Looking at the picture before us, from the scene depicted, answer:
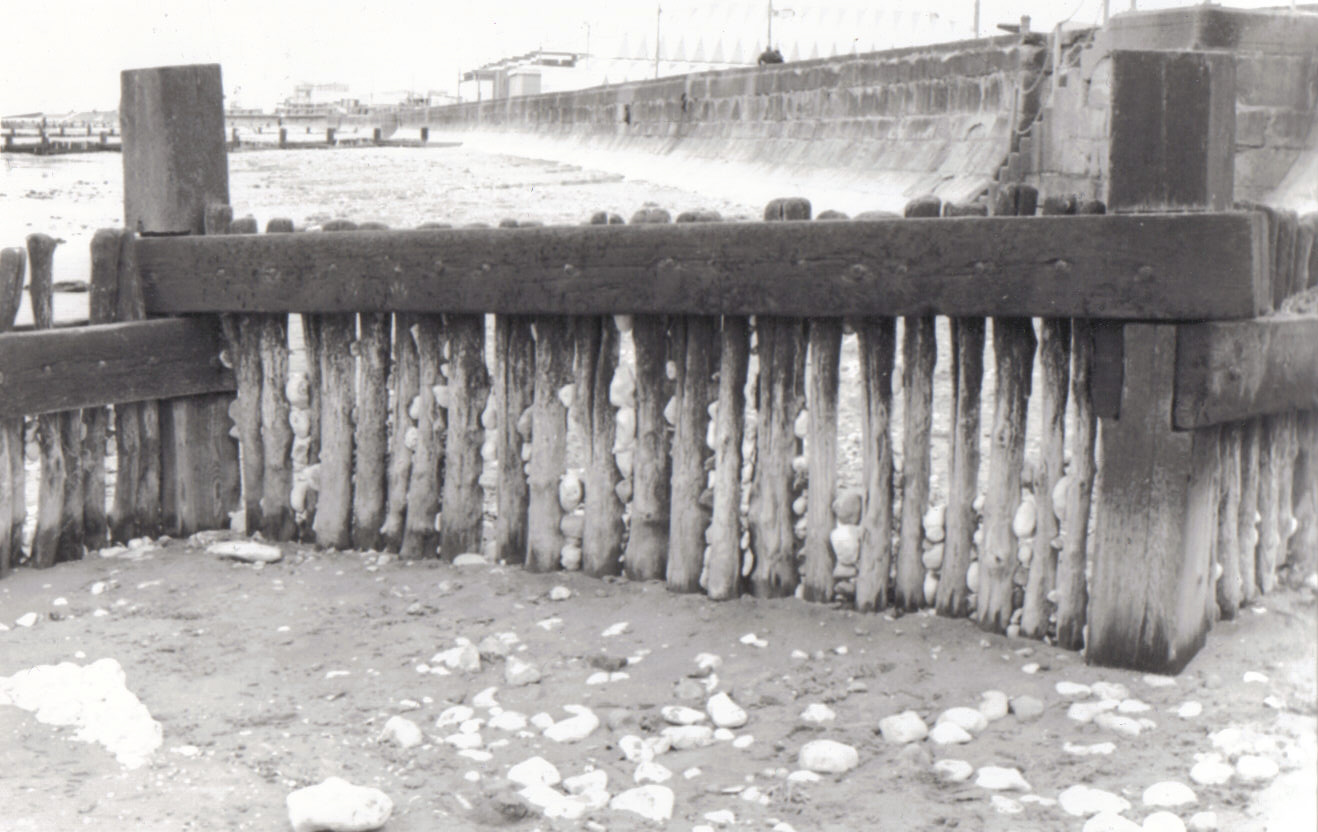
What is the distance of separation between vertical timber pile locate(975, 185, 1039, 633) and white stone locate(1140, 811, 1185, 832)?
3.68 ft

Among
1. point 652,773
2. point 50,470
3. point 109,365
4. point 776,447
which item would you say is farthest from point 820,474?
point 50,470

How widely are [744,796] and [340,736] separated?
1.09 metres

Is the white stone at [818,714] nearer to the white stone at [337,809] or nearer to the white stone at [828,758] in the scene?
the white stone at [828,758]

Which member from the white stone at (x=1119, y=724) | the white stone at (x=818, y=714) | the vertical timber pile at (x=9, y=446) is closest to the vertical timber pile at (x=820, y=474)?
the white stone at (x=818, y=714)

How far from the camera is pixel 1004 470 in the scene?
13.7ft

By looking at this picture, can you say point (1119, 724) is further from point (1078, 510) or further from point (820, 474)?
point (820, 474)

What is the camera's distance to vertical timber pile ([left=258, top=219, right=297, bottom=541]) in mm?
5375

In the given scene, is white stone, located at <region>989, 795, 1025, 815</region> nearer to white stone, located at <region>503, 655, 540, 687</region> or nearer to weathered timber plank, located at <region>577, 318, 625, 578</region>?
white stone, located at <region>503, 655, 540, 687</region>

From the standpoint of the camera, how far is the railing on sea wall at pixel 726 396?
12.7 ft

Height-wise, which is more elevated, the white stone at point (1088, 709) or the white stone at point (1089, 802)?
the white stone at point (1088, 709)

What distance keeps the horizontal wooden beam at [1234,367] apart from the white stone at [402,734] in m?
2.18

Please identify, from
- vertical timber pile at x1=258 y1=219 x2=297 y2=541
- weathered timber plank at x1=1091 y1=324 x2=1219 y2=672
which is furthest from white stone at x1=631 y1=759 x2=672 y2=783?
vertical timber pile at x1=258 y1=219 x2=297 y2=541

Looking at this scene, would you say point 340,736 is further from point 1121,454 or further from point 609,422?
point 1121,454

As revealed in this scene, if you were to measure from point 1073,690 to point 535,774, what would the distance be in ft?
4.78
